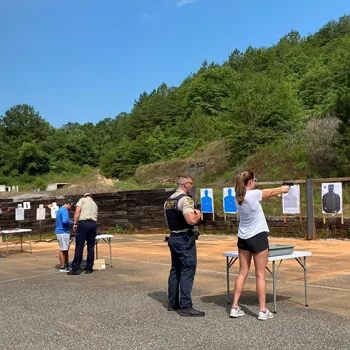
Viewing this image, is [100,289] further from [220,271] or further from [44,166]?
[44,166]

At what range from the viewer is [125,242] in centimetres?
1655

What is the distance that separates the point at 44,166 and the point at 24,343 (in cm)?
8235

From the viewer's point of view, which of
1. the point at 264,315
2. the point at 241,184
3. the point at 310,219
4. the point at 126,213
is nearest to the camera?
the point at 264,315

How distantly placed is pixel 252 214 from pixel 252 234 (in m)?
0.23

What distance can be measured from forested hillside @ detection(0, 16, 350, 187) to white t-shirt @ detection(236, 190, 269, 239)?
2075 centimetres

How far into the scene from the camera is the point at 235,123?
1634 inches

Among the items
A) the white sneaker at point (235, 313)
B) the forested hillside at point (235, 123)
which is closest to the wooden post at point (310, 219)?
the white sneaker at point (235, 313)

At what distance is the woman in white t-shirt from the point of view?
18.6 ft

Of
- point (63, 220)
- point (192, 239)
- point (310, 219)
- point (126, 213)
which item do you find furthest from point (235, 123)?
point (192, 239)

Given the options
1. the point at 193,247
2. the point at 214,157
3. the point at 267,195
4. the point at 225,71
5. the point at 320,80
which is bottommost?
the point at 193,247

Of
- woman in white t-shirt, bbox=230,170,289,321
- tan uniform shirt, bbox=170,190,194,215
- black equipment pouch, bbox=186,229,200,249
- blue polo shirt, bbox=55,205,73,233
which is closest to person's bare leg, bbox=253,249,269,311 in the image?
woman in white t-shirt, bbox=230,170,289,321

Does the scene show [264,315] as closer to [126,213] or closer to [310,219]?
[310,219]

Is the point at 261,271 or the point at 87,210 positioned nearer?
the point at 261,271

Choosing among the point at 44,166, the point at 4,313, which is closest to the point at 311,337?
the point at 4,313
